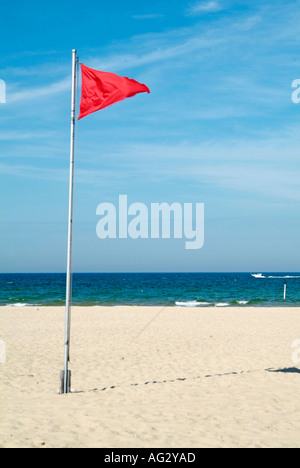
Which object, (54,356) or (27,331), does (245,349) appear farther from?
(27,331)

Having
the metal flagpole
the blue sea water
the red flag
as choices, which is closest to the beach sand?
the metal flagpole

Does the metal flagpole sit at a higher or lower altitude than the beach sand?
higher

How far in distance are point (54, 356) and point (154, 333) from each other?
586cm

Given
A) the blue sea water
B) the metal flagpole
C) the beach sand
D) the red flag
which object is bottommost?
the blue sea water

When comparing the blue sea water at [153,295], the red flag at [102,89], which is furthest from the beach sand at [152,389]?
the blue sea water at [153,295]

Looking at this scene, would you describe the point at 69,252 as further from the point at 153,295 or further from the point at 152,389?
the point at 153,295

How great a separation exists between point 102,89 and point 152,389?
248 inches

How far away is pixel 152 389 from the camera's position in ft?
30.7

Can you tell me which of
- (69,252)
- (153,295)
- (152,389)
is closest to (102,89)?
(69,252)

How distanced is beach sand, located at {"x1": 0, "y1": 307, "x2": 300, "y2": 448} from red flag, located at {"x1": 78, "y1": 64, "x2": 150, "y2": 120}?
567cm

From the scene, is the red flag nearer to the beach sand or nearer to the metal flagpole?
the metal flagpole

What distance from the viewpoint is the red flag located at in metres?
8.84

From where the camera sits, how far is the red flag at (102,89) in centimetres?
884
